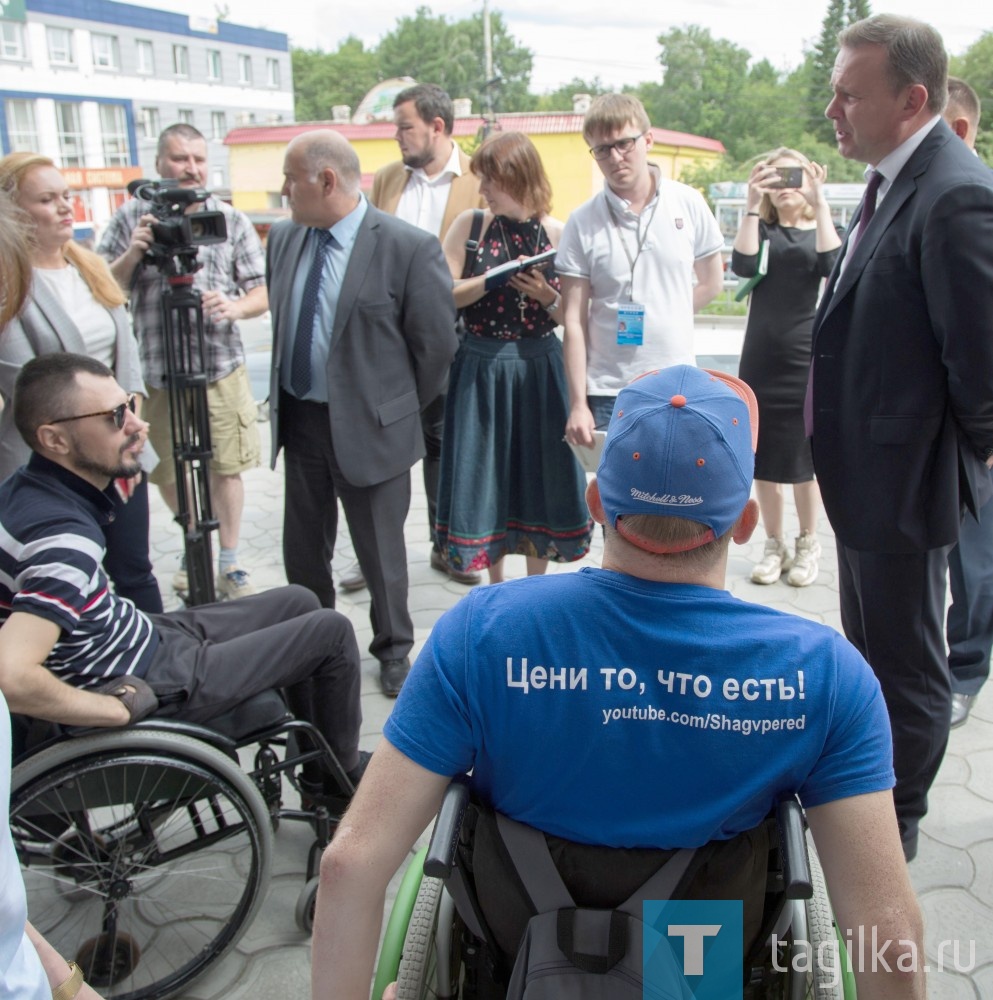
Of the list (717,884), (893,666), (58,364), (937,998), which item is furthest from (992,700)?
(58,364)

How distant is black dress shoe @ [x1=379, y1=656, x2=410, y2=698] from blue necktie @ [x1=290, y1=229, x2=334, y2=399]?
3.34 feet

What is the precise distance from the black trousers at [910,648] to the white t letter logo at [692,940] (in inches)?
53.0

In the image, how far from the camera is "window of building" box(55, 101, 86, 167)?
45.0 metres

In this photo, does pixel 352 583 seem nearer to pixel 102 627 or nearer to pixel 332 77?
pixel 102 627

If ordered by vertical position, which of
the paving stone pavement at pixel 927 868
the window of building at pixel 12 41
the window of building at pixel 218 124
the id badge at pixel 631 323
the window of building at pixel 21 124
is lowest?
the paving stone pavement at pixel 927 868

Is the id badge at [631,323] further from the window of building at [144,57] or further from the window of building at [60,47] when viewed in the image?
the window of building at [144,57]

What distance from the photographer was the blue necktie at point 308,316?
3.18 m

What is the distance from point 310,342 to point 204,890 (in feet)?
5.73

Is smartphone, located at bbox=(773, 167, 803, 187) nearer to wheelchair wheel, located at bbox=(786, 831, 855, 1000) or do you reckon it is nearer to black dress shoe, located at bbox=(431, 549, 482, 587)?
black dress shoe, located at bbox=(431, 549, 482, 587)

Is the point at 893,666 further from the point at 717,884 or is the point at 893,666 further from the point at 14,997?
the point at 14,997

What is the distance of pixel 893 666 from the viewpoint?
2311 mm

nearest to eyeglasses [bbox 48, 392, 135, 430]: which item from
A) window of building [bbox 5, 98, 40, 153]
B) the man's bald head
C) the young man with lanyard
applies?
the man's bald head

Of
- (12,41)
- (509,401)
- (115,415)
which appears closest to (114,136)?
(12,41)

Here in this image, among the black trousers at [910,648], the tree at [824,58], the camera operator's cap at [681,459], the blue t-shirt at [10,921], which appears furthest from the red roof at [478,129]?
the blue t-shirt at [10,921]
